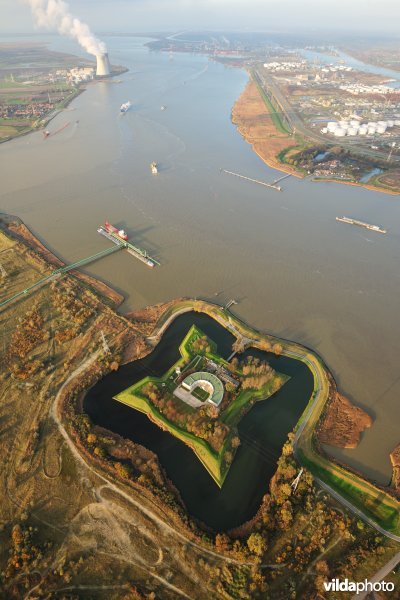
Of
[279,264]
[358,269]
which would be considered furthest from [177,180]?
[358,269]

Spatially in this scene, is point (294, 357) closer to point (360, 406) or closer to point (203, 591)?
point (360, 406)

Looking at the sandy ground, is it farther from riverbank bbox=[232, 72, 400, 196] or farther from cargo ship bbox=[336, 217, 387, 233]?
riverbank bbox=[232, 72, 400, 196]

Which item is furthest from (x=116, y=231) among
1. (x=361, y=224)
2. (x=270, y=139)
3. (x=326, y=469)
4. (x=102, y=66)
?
(x=102, y=66)

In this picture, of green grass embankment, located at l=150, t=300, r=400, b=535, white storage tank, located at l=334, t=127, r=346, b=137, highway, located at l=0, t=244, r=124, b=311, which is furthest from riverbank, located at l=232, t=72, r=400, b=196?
green grass embankment, located at l=150, t=300, r=400, b=535

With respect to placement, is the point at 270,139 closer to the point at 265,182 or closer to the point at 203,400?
the point at 265,182

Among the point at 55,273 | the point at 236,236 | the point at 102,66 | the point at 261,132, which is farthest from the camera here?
the point at 102,66

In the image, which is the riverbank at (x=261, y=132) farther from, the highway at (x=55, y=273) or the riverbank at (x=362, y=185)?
the highway at (x=55, y=273)
